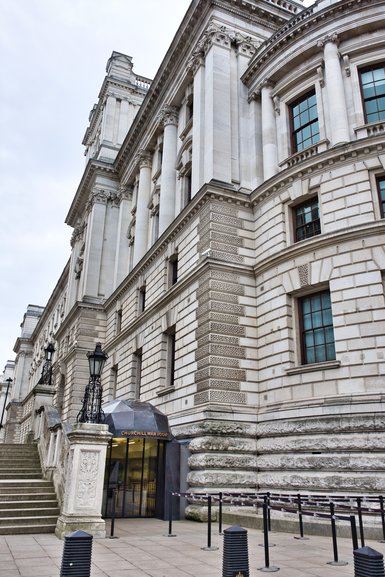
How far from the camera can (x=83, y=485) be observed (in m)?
12.1

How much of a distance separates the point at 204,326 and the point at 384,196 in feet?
26.7

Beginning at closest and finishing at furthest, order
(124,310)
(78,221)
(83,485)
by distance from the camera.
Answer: (83,485), (124,310), (78,221)

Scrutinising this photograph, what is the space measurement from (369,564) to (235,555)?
1911 mm

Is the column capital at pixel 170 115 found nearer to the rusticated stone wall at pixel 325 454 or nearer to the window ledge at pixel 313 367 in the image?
the window ledge at pixel 313 367

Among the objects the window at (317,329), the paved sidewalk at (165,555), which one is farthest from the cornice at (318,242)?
the paved sidewalk at (165,555)

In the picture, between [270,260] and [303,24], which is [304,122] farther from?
[270,260]

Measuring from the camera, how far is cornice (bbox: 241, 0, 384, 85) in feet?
67.3

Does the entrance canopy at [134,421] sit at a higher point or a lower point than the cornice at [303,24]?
lower

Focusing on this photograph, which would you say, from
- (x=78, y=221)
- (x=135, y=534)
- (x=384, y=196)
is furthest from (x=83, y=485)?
(x=78, y=221)

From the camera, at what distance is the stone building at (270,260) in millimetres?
15703

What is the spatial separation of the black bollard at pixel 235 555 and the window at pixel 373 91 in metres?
17.1

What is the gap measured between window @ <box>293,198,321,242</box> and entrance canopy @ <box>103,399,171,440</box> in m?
9.06

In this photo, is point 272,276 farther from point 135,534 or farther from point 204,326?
point 135,534

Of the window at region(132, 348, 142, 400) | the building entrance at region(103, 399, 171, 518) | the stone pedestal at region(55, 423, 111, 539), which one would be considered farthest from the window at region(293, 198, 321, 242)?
the window at region(132, 348, 142, 400)
